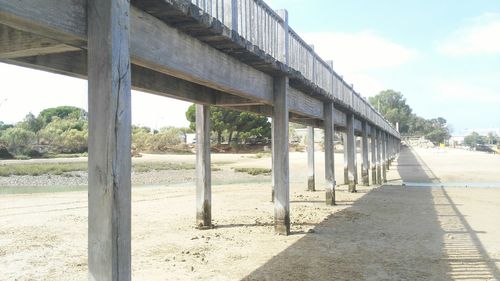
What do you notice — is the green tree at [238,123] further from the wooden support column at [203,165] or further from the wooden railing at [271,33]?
the wooden support column at [203,165]

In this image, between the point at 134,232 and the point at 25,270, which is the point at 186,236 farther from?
the point at 25,270

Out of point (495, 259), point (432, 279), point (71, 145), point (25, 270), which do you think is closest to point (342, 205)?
point (495, 259)

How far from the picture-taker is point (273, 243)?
363 inches

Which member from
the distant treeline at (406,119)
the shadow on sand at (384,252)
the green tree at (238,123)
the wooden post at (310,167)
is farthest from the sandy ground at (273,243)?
the distant treeline at (406,119)

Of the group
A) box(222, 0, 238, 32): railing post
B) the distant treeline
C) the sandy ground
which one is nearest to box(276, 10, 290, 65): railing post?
box(222, 0, 238, 32): railing post

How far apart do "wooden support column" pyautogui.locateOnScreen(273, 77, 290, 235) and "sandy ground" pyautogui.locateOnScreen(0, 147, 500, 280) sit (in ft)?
1.39

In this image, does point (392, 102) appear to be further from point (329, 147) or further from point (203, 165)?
point (203, 165)

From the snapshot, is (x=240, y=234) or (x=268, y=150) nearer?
(x=240, y=234)

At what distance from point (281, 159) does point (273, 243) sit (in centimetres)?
191

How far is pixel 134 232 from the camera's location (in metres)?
10.6

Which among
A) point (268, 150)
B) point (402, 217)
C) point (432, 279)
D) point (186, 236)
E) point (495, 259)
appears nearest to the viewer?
point (432, 279)

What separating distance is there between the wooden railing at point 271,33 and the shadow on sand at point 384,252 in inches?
156

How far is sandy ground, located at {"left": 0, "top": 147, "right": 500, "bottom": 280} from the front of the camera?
23.3 ft

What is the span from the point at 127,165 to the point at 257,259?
451 centimetres
